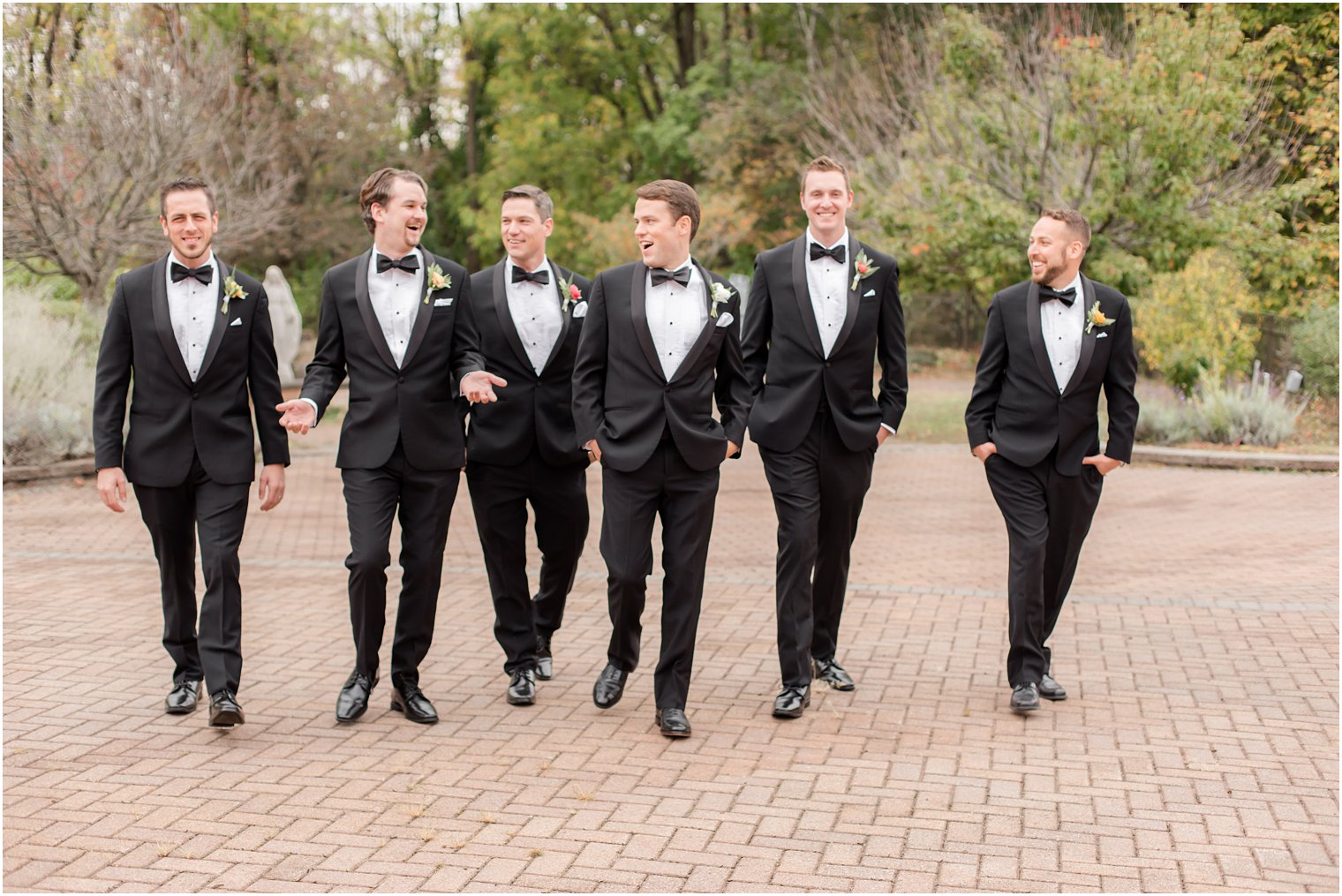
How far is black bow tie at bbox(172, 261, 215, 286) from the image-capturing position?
574cm

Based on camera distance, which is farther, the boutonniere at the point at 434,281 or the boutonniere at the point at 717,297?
the boutonniere at the point at 434,281

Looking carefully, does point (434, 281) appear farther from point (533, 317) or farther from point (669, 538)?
point (669, 538)

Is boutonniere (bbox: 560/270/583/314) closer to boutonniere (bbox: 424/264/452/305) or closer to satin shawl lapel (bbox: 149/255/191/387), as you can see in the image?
boutonniere (bbox: 424/264/452/305)

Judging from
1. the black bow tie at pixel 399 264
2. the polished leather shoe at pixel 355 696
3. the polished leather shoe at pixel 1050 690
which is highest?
the black bow tie at pixel 399 264

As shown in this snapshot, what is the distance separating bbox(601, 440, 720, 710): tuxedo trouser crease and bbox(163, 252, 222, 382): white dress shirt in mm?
1746

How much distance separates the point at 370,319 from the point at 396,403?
365mm

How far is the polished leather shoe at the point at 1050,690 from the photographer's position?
6195mm

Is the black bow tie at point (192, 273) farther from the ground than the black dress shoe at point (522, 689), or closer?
farther from the ground

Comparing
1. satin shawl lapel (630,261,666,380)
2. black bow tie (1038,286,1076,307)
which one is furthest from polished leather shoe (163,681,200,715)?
black bow tie (1038,286,1076,307)

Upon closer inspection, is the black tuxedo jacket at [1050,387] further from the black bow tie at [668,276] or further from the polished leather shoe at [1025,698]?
the black bow tie at [668,276]

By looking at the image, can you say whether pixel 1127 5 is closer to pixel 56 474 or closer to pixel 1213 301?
pixel 1213 301

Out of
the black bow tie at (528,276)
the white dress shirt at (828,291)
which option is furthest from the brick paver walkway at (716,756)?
the black bow tie at (528,276)

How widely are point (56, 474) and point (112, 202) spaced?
7034 millimetres

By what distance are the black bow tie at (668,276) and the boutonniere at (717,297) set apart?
0.38 ft
